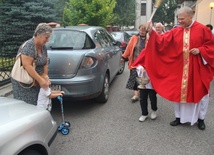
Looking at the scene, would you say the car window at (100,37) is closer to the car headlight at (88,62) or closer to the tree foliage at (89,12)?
the car headlight at (88,62)

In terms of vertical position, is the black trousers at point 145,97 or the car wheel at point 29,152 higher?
the car wheel at point 29,152

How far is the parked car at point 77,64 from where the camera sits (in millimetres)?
4117

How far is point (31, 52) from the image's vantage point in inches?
113

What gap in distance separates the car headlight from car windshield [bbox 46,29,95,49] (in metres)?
0.36

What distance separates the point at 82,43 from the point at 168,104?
85.6 inches

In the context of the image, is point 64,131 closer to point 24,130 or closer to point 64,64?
point 64,64

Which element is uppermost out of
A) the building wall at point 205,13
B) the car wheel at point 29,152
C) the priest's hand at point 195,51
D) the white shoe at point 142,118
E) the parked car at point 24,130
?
the building wall at point 205,13

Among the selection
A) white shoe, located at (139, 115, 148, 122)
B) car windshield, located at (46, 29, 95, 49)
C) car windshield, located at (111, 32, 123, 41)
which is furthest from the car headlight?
car windshield, located at (111, 32, 123, 41)

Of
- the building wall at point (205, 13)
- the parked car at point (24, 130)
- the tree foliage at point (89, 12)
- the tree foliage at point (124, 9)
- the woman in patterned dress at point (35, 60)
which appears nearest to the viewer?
the parked car at point (24, 130)

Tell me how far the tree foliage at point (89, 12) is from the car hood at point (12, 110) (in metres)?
7.95

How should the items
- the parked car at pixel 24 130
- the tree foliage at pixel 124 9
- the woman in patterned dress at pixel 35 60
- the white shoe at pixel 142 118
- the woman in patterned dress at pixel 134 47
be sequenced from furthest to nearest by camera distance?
the tree foliage at pixel 124 9 → the woman in patterned dress at pixel 134 47 → the white shoe at pixel 142 118 → the woman in patterned dress at pixel 35 60 → the parked car at pixel 24 130

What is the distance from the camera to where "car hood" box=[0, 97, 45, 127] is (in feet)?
6.78

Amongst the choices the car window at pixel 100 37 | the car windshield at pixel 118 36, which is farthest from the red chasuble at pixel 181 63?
the car windshield at pixel 118 36

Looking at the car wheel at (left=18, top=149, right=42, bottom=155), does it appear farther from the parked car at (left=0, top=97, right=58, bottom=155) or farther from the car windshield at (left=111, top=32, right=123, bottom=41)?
the car windshield at (left=111, top=32, right=123, bottom=41)
